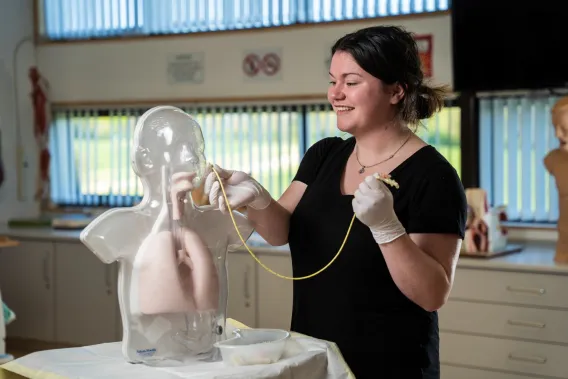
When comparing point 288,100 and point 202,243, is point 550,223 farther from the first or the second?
point 202,243

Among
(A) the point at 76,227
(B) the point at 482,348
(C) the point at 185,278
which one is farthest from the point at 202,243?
(A) the point at 76,227

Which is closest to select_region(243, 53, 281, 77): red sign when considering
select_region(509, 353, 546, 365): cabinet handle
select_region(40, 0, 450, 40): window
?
select_region(40, 0, 450, 40): window

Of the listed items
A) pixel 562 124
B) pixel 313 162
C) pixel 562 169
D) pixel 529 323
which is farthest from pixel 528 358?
pixel 313 162

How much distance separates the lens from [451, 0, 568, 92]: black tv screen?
11.6 ft

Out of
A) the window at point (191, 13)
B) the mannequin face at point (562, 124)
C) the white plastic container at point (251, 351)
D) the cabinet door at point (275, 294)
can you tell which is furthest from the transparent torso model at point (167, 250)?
the window at point (191, 13)

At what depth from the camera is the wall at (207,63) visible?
4.20m

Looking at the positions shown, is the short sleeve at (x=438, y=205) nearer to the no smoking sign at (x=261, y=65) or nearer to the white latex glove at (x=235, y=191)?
the white latex glove at (x=235, y=191)

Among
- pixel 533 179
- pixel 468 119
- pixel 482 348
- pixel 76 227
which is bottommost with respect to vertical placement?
pixel 482 348

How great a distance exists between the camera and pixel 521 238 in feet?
12.8

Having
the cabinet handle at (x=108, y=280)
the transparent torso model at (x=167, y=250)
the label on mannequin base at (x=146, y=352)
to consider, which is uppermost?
the transparent torso model at (x=167, y=250)

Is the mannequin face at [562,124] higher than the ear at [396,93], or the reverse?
the ear at [396,93]

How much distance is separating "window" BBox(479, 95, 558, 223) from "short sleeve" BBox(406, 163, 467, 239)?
2.29 metres

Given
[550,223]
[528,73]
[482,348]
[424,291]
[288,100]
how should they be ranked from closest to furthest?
[424,291] → [482,348] → [528,73] → [550,223] → [288,100]

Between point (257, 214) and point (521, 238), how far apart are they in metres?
2.40
